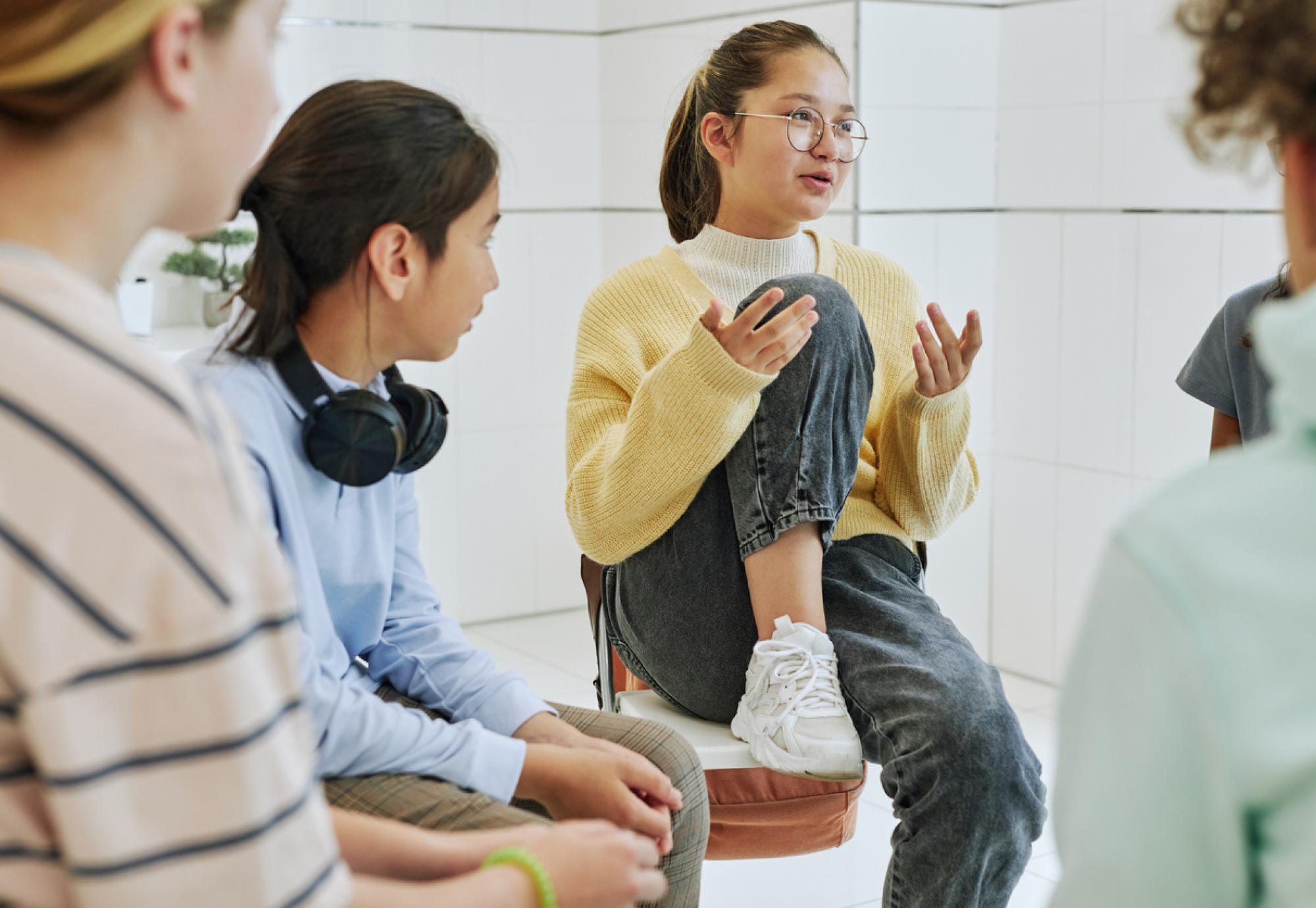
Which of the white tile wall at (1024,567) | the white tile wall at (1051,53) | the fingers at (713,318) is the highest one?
the white tile wall at (1051,53)

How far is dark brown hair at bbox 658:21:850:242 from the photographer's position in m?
1.96

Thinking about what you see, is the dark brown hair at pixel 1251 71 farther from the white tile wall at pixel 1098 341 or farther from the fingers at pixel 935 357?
the white tile wall at pixel 1098 341

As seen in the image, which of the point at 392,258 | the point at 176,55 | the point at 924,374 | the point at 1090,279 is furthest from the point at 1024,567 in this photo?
the point at 176,55

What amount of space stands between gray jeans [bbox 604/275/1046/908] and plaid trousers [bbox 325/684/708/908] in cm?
20

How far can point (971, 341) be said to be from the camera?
1738 millimetres

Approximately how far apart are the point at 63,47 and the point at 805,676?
3.56 feet

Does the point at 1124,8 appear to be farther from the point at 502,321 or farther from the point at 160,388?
the point at 160,388

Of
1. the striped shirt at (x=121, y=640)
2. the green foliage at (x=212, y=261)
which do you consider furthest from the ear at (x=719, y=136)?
the green foliage at (x=212, y=261)

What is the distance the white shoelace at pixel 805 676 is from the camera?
155 centimetres

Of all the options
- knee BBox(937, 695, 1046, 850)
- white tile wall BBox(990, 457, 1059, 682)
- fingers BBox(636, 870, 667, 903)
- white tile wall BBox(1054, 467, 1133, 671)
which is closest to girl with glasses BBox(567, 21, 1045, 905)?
knee BBox(937, 695, 1046, 850)

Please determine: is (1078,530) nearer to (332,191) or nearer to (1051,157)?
(1051,157)

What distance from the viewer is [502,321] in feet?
12.0

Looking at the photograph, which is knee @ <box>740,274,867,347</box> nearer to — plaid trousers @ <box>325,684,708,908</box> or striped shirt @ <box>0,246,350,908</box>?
plaid trousers @ <box>325,684,708,908</box>

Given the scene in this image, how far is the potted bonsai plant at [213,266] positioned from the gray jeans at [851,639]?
1718 millimetres
